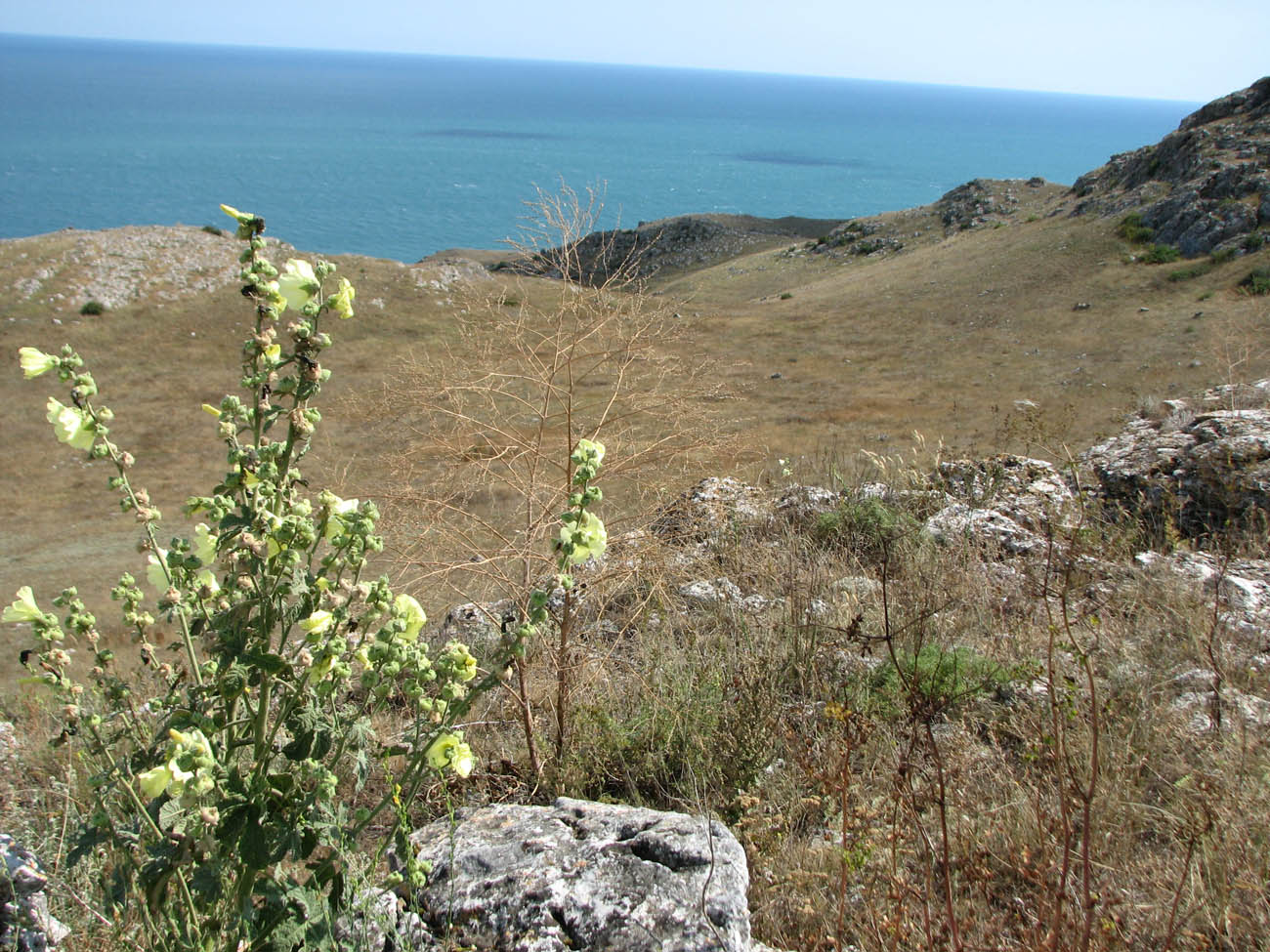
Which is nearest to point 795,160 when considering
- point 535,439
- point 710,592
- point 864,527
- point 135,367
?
point 135,367

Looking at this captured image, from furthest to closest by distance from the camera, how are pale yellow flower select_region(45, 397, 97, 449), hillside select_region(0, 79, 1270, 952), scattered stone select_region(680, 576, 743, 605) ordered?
scattered stone select_region(680, 576, 743, 605), hillside select_region(0, 79, 1270, 952), pale yellow flower select_region(45, 397, 97, 449)

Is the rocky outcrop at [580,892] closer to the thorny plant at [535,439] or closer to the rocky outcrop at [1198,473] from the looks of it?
the thorny plant at [535,439]

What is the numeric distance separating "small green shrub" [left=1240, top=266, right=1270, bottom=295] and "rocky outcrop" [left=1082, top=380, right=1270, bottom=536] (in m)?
15.1

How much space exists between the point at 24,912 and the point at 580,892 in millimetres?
1146

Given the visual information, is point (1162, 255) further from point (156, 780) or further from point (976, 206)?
point (156, 780)

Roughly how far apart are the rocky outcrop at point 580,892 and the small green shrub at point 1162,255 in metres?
26.0

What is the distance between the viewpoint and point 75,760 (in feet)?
10.0

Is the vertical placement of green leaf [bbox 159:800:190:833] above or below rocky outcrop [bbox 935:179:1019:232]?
below

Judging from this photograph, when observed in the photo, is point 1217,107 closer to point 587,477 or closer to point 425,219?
Result: point 587,477

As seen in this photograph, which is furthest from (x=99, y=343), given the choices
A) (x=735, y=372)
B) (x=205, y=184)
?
(x=205, y=184)

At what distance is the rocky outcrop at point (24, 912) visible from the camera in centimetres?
166

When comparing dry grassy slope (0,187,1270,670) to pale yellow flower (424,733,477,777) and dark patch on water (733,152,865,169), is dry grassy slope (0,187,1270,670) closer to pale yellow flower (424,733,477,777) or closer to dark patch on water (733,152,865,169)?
pale yellow flower (424,733,477,777)

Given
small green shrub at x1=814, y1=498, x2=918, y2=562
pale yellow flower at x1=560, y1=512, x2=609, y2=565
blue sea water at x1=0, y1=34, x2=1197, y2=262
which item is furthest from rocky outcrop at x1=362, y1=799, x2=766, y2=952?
blue sea water at x1=0, y1=34, x2=1197, y2=262

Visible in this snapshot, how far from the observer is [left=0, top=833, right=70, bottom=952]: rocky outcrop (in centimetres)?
166
